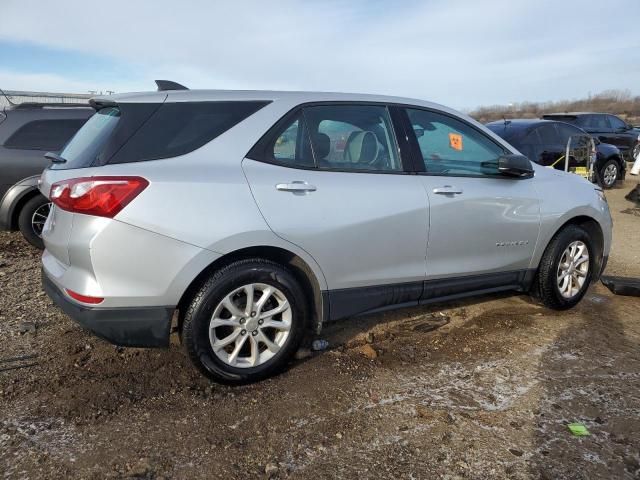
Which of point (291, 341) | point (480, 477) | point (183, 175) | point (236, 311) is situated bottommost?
point (480, 477)

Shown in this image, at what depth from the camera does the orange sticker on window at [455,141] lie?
3.86 metres

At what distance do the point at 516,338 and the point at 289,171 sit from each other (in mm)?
2181

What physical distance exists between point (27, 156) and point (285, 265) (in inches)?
182

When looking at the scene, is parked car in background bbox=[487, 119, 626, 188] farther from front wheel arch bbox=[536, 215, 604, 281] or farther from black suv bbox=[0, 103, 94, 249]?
black suv bbox=[0, 103, 94, 249]

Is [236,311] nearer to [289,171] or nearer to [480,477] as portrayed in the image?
[289,171]

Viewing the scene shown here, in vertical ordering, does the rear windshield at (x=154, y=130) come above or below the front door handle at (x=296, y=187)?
above

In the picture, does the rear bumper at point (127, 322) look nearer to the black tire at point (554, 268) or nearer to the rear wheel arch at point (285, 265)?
the rear wheel arch at point (285, 265)

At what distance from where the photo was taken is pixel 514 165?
3.83m

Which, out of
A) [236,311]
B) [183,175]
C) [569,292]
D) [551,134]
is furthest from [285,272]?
[551,134]

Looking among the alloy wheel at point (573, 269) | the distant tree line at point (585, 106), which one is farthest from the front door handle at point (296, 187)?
the distant tree line at point (585, 106)

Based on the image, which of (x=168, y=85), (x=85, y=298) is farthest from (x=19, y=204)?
(x=85, y=298)

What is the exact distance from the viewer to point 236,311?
3.01m

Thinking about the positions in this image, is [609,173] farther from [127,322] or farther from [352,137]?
[127,322]

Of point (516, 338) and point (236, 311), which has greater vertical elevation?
point (236, 311)
